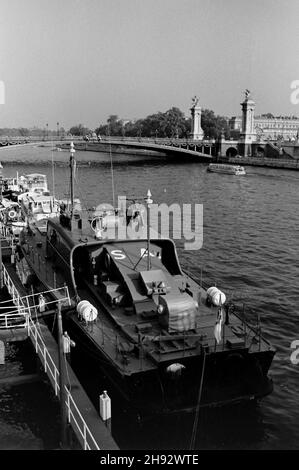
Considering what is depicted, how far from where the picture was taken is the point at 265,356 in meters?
16.6

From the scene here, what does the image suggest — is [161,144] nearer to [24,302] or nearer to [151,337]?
[24,302]

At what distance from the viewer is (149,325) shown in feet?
57.3

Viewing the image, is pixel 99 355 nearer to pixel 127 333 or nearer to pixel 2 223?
pixel 127 333

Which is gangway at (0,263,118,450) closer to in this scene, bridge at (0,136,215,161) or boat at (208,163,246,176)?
boat at (208,163,246,176)

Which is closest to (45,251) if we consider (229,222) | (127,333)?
(127,333)

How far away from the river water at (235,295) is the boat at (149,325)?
0.96 m

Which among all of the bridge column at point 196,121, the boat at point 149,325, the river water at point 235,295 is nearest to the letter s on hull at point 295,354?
the river water at point 235,295

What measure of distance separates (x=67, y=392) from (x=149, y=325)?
351cm

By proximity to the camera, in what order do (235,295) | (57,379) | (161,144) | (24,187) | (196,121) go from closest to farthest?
(57,379) → (235,295) → (24,187) → (161,144) → (196,121)

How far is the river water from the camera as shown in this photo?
1620 centimetres

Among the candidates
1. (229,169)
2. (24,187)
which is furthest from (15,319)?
(229,169)

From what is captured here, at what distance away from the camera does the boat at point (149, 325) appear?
15781 mm

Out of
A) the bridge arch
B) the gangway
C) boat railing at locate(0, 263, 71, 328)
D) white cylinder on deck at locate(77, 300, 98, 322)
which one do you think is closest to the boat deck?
white cylinder on deck at locate(77, 300, 98, 322)
